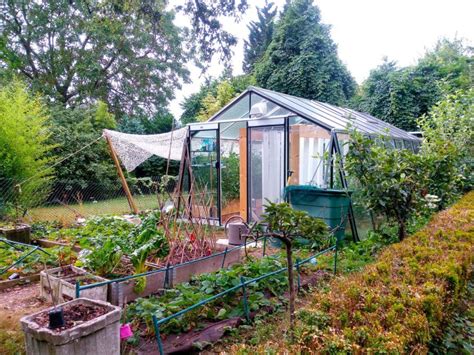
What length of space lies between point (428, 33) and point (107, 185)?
690 inches

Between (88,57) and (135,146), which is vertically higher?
(88,57)

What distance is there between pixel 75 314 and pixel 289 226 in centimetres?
138

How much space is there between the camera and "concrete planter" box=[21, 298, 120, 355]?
1650 millimetres

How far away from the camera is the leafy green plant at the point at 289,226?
2191 millimetres

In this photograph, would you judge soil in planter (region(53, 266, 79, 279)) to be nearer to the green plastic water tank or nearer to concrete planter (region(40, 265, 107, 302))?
concrete planter (region(40, 265, 107, 302))

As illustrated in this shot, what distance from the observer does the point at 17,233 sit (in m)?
5.12

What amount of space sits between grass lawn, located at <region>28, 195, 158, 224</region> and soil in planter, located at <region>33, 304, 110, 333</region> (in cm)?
457

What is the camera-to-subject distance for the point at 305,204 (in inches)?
212

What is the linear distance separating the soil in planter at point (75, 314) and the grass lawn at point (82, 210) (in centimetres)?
457

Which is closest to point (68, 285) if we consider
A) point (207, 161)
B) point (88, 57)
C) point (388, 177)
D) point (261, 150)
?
point (388, 177)

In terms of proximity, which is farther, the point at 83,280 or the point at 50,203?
the point at 50,203

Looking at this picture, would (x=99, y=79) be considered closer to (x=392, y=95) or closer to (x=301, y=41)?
(x=301, y=41)

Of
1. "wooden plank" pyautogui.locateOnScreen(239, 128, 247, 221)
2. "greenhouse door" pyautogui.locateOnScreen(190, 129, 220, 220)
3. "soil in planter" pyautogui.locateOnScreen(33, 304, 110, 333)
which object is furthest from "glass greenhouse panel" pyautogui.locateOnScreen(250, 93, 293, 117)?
"soil in planter" pyautogui.locateOnScreen(33, 304, 110, 333)

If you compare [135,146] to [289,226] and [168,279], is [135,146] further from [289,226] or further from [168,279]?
[289,226]
